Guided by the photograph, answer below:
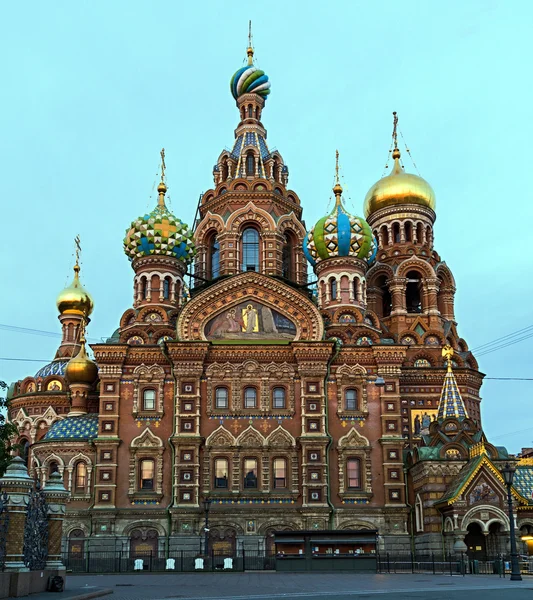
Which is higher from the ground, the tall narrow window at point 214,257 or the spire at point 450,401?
the tall narrow window at point 214,257

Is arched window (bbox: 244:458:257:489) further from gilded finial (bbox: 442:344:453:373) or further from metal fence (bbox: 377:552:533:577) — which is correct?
gilded finial (bbox: 442:344:453:373)

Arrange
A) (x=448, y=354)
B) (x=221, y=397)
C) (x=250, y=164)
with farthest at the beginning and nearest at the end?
1. (x=250, y=164)
2. (x=448, y=354)
3. (x=221, y=397)

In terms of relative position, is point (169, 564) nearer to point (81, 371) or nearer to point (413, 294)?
point (81, 371)

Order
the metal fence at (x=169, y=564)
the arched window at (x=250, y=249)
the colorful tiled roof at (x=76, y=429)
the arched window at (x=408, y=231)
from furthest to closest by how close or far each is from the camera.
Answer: the arched window at (x=408, y=231) < the arched window at (x=250, y=249) < the colorful tiled roof at (x=76, y=429) < the metal fence at (x=169, y=564)

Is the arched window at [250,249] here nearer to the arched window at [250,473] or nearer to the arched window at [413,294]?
the arched window at [413,294]

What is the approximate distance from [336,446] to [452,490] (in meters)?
5.72

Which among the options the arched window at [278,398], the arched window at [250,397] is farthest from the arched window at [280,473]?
the arched window at [250,397]

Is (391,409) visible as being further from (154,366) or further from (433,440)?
(154,366)

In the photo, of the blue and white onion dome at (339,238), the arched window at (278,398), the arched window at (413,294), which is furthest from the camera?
the arched window at (413,294)

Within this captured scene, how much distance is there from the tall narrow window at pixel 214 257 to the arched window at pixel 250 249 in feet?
5.66

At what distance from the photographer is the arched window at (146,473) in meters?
37.1

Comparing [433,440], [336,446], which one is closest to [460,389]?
[433,440]

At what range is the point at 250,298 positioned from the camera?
40.0 m

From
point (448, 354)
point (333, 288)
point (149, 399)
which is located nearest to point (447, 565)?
point (448, 354)
